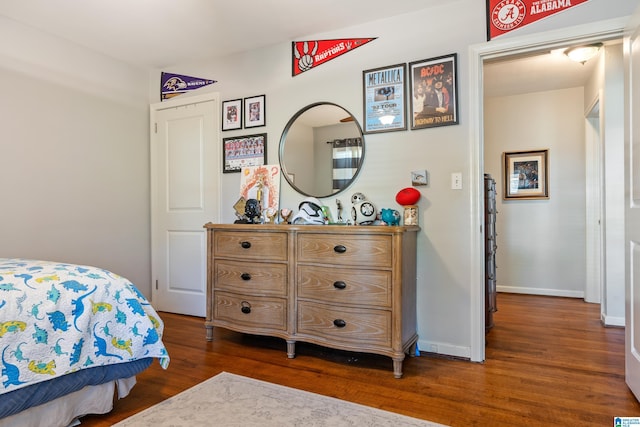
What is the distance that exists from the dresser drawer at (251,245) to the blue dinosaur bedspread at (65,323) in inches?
35.6

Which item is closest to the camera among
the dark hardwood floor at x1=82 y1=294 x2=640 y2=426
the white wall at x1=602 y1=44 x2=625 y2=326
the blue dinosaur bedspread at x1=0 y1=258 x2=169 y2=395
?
the blue dinosaur bedspread at x1=0 y1=258 x2=169 y2=395

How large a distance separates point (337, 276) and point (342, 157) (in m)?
0.93

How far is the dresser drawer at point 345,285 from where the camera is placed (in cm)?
226

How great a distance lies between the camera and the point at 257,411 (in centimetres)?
179

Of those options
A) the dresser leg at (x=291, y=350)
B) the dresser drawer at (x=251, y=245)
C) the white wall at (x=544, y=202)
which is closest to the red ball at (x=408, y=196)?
the dresser drawer at (x=251, y=245)

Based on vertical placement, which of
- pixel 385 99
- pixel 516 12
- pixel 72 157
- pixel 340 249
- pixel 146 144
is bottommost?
pixel 340 249

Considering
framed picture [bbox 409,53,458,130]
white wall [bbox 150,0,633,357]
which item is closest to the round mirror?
white wall [bbox 150,0,633,357]

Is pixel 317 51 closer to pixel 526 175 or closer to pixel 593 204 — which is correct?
pixel 526 175

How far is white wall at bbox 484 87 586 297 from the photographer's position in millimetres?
4445

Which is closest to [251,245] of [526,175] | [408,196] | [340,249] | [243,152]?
[340,249]

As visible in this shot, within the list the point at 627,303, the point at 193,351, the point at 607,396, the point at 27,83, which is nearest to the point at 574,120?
the point at 627,303

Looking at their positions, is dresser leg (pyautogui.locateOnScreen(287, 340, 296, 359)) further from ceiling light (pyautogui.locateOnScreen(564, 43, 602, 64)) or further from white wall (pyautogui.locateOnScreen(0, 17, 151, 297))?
ceiling light (pyautogui.locateOnScreen(564, 43, 602, 64))

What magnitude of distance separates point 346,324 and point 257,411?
754 mm

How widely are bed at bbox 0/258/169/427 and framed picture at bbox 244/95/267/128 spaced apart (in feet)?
6.01
